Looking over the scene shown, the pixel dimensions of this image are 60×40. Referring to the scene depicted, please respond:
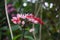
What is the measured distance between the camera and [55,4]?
1.74 metres

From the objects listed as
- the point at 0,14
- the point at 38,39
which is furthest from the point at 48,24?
the point at 0,14

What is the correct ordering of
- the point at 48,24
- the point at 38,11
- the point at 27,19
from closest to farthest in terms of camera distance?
the point at 27,19
the point at 38,11
the point at 48,24

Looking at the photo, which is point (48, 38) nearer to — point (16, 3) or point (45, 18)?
point (45, 18)

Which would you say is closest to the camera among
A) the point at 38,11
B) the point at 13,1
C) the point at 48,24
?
the point at 38,11

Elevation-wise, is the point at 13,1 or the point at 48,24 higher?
the point at 13,1

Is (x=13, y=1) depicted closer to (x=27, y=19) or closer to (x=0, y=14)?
(x=0, y=14)

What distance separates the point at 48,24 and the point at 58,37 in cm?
12

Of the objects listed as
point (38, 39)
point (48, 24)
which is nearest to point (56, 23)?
point (48, 24)

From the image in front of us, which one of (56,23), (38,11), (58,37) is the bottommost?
(58,37)

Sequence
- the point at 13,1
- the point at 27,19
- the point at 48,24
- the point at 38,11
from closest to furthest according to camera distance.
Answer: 1. the point at 27,19
2. the point at 38,11
3. the point at 48,24
4. the point at 13,1

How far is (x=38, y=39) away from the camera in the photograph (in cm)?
162

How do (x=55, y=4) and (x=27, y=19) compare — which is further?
(x=55, y=4)

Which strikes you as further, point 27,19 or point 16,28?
point 16,28

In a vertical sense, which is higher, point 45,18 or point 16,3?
point 16,3
